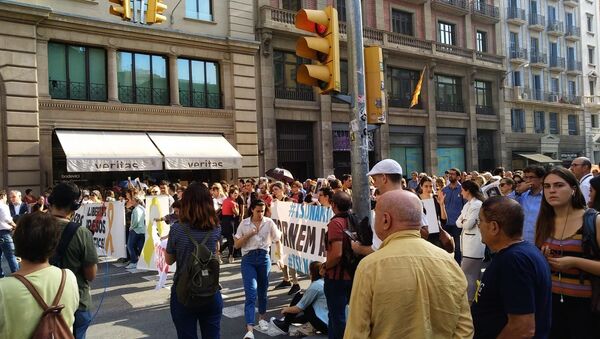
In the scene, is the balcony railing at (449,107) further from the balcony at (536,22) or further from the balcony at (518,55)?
the balcony at (536,22)

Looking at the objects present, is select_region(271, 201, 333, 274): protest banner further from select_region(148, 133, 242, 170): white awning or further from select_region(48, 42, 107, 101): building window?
select_region(48, 42, 107, 101): building window

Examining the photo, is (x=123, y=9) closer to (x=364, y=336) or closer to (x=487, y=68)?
(x=364, y=336)

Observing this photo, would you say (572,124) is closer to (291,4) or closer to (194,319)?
(291,4)

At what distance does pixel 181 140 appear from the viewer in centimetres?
2025

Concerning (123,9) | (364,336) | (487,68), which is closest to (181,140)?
(123,9)

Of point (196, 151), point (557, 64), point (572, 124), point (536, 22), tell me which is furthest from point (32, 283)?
point (572, 124)

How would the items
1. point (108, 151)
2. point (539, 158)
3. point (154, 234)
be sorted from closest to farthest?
point (154, 234) < point (108, 151) < point (539, 158)

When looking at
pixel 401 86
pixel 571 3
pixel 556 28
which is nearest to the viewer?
pixel 401 86

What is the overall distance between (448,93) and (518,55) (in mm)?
9369

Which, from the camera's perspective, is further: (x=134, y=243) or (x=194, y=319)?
(x=134, y=243)

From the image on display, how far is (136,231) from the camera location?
11258 mm

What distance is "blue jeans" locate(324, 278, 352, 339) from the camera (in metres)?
4.86

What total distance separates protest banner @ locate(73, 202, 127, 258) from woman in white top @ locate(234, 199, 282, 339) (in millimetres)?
4874

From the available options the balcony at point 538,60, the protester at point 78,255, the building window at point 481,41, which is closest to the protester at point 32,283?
the protester at point 78,255
